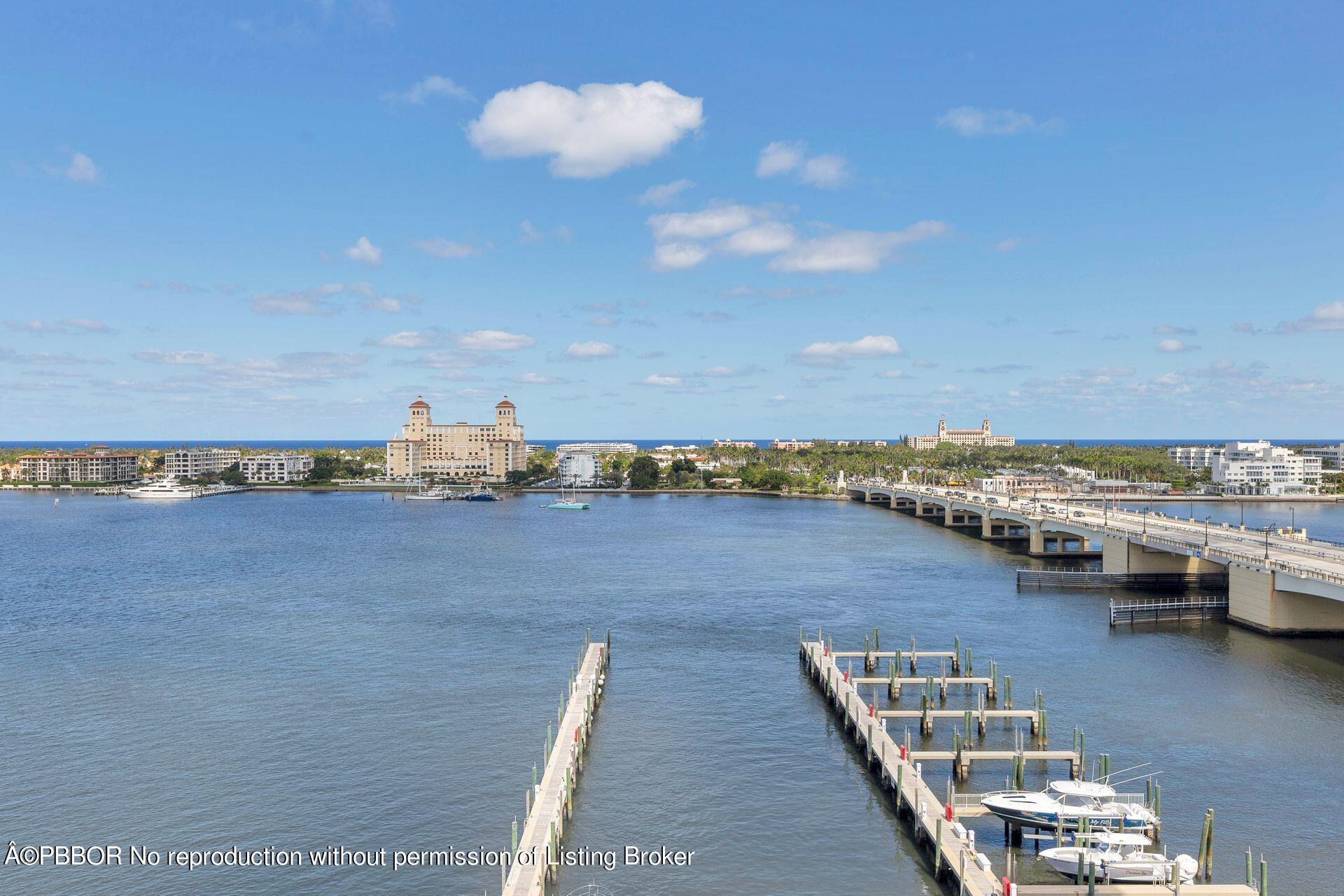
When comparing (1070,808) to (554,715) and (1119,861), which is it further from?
(554,715)

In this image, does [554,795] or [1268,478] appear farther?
[1268,478]

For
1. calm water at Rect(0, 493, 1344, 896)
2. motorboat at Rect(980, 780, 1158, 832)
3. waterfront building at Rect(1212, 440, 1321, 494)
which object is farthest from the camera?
waterfront building at Rect(1212, 440, 1321, 494)

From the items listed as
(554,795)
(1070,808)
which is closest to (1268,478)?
(1070,808)

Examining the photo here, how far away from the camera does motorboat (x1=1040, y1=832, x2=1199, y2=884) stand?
2458 centimetres

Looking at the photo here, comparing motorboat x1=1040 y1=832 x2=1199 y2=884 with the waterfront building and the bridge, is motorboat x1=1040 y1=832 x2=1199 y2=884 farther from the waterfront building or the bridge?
the waterfront building

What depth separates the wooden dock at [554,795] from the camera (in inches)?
981

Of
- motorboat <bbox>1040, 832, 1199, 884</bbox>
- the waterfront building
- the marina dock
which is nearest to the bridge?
the marina dock

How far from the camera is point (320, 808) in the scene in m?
30.8

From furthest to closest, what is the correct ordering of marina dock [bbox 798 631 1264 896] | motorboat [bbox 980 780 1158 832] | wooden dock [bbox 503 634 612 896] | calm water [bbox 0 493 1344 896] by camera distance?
1. calm water [bbox 0 493 1344 896]
2. motorboat [bbox 980 780 1158 832]
3. wooden dock [bbox 503 634 612 896]
4. marina dock [bbox 798 631 1264 896]

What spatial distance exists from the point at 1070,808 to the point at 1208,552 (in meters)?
45.6

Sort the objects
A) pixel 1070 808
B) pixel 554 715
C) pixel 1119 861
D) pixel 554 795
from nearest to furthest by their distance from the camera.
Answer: pixel 1119 861 → pixel 1070 808 → pixel 554 795 → pixel 554 715

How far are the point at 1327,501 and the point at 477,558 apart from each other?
179m

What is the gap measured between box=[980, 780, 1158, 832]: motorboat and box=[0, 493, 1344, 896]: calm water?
58.2 inches

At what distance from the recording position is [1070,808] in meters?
27.8
